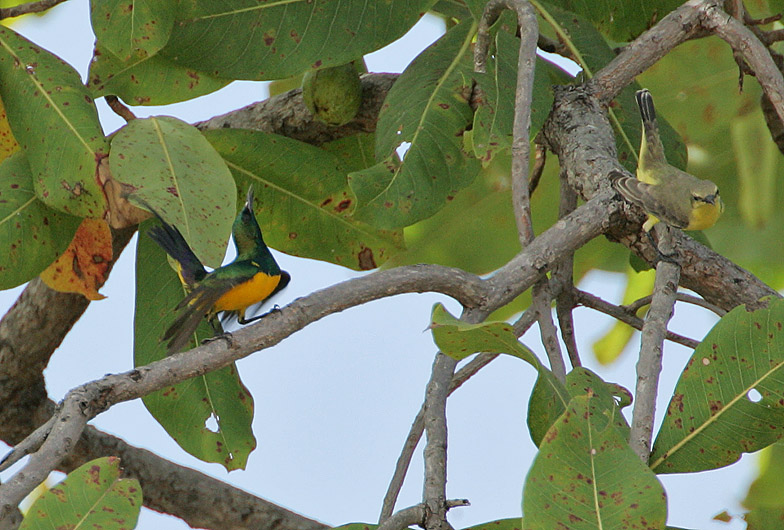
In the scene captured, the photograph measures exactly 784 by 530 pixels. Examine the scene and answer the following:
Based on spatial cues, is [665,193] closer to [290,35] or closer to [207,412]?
[290,35]

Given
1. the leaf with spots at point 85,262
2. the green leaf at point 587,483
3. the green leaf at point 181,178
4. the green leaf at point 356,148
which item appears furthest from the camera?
the green leaf at point 356,148

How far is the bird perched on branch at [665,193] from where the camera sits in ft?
3.54

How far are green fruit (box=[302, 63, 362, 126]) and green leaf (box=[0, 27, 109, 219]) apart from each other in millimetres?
394

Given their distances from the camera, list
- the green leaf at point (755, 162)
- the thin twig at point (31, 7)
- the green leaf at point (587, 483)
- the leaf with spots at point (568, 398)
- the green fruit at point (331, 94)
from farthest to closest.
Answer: the green leaf at point (755, 162) < the green fruit at point (331, 94) < the thin twig at point (31, 7) < the leaf with spots at point (568, 398) < the green leaf at point (587, 483)

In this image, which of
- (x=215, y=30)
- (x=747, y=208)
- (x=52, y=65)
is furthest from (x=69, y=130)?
(x=747, y=208)

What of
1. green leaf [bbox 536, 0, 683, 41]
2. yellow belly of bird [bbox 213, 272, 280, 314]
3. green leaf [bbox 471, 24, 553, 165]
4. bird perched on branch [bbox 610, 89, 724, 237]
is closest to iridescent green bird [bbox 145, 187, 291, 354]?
yellow belly of bird [bbox 213, 272, 280, 314]

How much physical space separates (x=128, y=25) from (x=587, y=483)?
0.84 meters

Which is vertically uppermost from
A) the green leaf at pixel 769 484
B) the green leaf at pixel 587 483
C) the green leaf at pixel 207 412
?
the green leaf at pixel 769 484

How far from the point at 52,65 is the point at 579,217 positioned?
0.75 m

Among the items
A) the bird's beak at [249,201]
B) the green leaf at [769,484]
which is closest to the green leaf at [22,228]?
the bird's beak at [249,201]

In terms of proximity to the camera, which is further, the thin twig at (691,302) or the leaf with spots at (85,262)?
the leaf with spots at (85,262)

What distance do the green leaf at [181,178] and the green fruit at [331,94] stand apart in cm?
31

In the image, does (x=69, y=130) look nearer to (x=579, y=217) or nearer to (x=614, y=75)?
(x=579, y=217)

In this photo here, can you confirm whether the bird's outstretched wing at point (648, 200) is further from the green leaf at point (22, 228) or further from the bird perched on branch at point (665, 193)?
A: the green leaf at point (22, 228)
